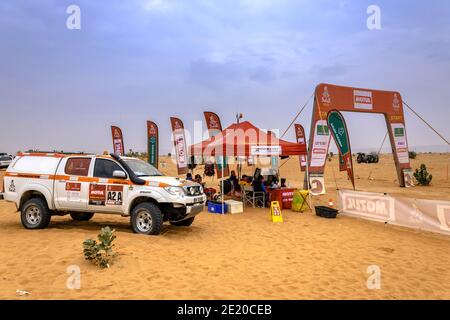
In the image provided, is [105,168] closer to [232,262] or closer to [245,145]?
[232,262]

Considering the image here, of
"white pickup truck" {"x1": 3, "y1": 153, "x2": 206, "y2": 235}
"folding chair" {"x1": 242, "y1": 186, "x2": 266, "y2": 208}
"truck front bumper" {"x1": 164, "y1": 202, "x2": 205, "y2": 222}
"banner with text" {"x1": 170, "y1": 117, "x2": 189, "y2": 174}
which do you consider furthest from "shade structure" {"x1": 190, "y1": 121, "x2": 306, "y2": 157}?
"banner with text" {"x1": 170, "y1": 117, "x2": 189, "y2": 174}

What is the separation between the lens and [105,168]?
8430mm

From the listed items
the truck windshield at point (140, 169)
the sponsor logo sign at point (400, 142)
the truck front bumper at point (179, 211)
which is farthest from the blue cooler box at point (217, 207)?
the sponsor logo sign at point (400, 142)

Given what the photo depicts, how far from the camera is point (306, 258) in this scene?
7.02 m

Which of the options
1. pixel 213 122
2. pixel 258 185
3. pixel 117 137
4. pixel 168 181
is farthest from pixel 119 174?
pixel 117 137

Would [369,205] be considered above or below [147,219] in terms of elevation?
below

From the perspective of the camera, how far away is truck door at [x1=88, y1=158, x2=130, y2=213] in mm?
8109

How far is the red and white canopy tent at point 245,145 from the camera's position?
1261 cm

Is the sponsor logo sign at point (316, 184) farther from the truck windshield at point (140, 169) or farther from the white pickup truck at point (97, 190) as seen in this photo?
the truck windshield at point (140, 169)

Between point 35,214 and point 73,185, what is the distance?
1451mm

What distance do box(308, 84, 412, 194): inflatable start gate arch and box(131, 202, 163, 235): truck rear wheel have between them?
373 inches
